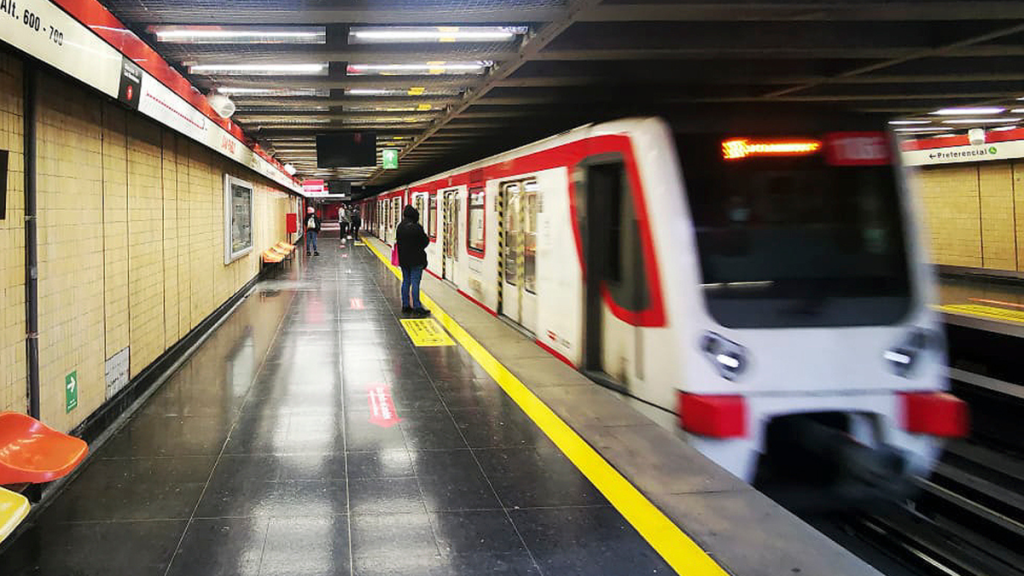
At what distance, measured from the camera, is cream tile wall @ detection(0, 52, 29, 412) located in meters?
3.33

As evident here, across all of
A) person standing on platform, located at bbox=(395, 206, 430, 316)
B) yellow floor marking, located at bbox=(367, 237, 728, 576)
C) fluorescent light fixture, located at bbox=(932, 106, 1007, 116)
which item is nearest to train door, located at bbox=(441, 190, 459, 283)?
person standing on platform, located at bbox=(395, 206, 430, 316)

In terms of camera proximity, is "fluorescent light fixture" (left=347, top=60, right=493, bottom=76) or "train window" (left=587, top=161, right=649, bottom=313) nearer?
"train window" (left=587, top=161, right=649, bottom=313)

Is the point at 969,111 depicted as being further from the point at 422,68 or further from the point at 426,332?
the point at 426,332

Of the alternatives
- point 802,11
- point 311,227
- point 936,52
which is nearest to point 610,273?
point 802,11

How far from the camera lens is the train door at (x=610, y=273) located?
15.7 ft

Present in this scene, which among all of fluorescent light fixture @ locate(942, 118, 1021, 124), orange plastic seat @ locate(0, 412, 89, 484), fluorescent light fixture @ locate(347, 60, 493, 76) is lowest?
orange plastic seat @ locate(0, 412, 89, 484)

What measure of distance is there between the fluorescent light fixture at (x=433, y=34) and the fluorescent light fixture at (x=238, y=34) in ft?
1.11

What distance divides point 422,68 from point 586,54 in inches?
73.5

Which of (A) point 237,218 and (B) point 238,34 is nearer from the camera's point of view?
(B) point 238,34

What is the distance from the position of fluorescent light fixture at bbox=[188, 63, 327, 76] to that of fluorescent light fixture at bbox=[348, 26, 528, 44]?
4.00ft

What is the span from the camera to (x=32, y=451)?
3.10 m

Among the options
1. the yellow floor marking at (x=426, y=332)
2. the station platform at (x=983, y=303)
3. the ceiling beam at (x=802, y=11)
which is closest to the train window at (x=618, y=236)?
the ceiling beam at (x=802, y=11)

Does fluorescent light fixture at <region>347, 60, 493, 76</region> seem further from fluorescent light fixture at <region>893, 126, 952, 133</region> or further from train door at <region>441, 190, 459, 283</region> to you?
fluorescent light fixture at <region>893, 126, 952, 133</region>

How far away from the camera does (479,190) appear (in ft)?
34.1
